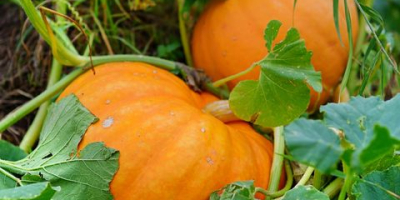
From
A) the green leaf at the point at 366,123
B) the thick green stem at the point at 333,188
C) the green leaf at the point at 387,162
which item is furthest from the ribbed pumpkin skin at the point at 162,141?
the green leaf at the point at 366,123

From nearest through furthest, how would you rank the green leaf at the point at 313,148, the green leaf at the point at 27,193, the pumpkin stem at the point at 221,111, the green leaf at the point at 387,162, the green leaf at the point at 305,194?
1. the green leaf at the point at 313,148
2. the green leaf at the point at 27,193
3. the green leaf at the point at 305,194
4. the green leaf at the point at 387,162
5. the pumpkin stem at the point at 221,111

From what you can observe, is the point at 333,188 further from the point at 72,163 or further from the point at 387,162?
the point at 72,163

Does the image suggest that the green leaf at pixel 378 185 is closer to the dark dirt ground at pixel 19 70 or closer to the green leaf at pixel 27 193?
the green leaf at pixel 27 193

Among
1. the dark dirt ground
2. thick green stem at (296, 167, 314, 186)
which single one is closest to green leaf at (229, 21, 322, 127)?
thick green stem at (296, 167, 314, 186)

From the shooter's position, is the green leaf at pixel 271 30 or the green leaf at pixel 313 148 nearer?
the green leaf at pixel 313 148

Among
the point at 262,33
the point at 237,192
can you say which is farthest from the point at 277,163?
the point at 262,33

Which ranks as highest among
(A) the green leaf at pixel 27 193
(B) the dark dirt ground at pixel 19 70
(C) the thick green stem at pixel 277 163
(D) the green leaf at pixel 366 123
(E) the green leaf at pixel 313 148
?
(E) the green leaf at pixel 313 148
